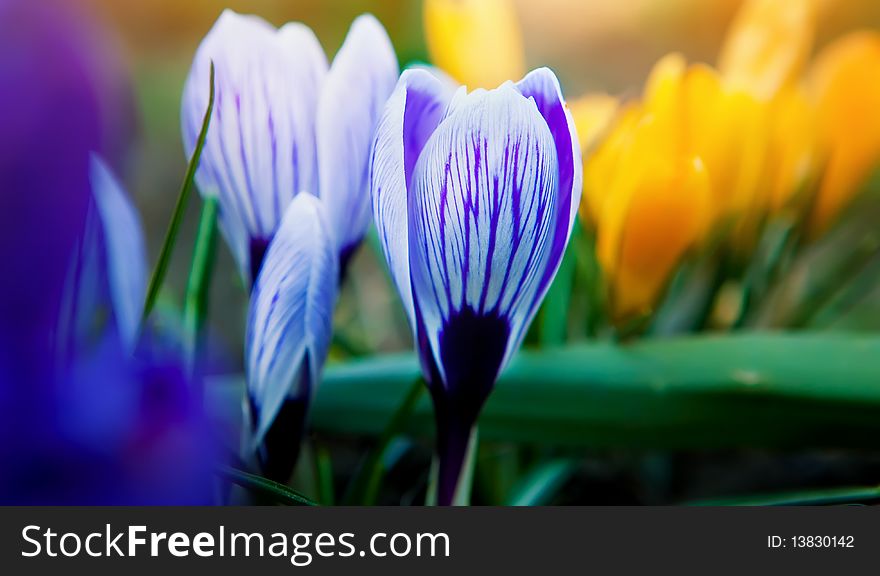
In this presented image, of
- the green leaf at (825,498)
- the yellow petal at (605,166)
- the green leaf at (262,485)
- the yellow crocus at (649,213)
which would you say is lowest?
the green leaf at (262,485)

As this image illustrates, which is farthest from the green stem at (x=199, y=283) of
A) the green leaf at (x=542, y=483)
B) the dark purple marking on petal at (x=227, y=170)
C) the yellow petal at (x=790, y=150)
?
the yellow petal at (x=790, y=150)

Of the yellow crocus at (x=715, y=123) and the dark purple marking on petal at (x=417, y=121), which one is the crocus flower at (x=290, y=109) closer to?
the dark purple marking on petal at (x=417, y=121)

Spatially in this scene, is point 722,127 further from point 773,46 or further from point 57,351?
point 57,351

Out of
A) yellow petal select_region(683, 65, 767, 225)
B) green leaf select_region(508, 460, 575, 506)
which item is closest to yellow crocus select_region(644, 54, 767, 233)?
yellow petal select_region(683, 65, 767, 225)

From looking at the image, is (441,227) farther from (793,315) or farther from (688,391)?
Result: (793,315)

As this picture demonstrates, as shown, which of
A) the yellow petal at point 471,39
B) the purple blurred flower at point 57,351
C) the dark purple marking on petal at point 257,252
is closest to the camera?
the purple blurred flower at point 57,351

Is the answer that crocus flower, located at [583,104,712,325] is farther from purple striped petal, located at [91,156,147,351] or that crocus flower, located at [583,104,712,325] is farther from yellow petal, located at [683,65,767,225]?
purple striped petal, located at [91,156,147,351]

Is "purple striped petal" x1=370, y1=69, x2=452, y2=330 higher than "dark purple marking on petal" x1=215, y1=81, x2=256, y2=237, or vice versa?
"dark purple marking on petal" x1=215, y1=81, x2=256, y2=237
